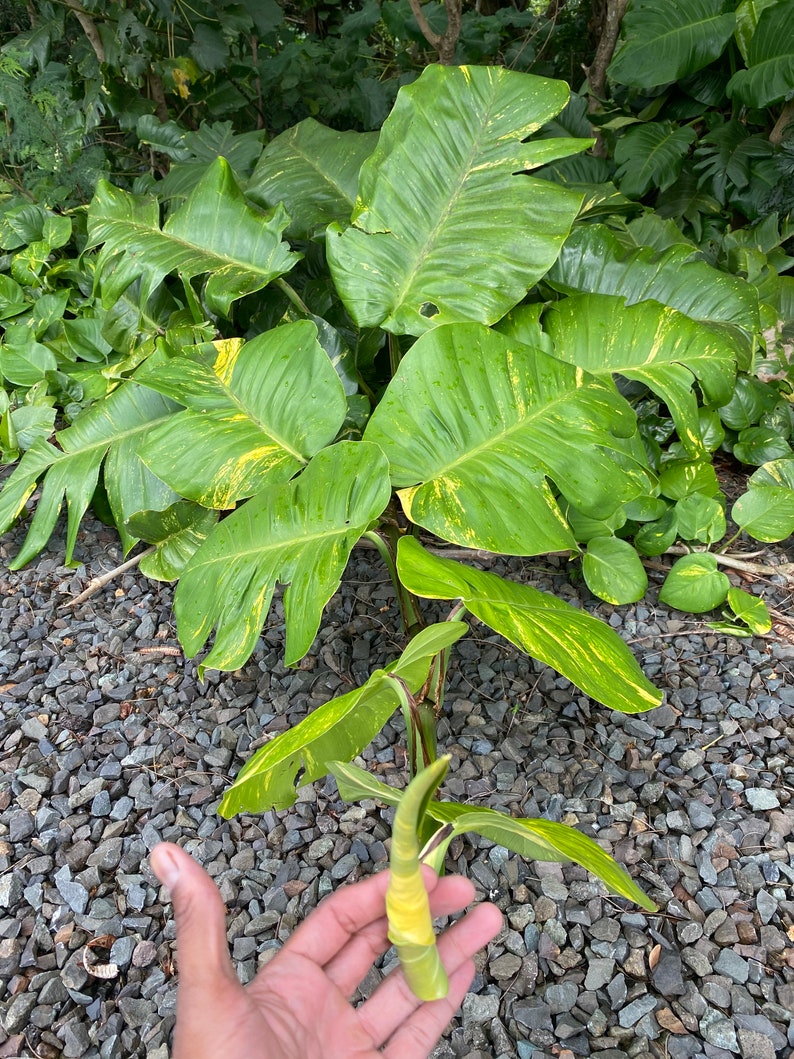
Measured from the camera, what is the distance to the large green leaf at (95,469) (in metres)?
1.66

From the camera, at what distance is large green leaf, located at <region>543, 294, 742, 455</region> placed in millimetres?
1437

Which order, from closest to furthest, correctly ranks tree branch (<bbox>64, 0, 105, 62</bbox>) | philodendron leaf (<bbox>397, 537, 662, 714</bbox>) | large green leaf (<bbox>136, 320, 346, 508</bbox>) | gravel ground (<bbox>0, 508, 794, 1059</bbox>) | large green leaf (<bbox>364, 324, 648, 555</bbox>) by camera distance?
philodendron leaf (<bbox>397, 537, 662, 714</bbox>) → gravel ground (<bbox>0, 508, 794, 1059</bbox>) → large green leaf (<bbox>364, 324, 648, 555</bbox>) → large green leaf (<bbox>136, 320, 346, 508</bbox>) → tree branch (<bbox>64, 0, 105, 62</bbox>)

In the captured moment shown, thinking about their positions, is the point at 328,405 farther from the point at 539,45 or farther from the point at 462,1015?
the point at 539,45

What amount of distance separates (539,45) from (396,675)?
3.25 m

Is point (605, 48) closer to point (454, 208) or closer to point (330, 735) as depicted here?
point (454, 208)

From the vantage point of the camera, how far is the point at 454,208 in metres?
1.48

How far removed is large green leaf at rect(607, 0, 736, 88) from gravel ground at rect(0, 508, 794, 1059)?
1.64 metres

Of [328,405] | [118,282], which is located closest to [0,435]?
[118,282]

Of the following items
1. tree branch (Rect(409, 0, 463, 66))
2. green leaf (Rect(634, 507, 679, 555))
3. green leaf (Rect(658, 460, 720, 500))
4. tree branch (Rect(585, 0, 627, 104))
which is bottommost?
green leaf (Rect(634, 507, 679, 555))

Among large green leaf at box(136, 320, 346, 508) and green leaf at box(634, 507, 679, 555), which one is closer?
large green leaf at box(136, 320, 346, 508)

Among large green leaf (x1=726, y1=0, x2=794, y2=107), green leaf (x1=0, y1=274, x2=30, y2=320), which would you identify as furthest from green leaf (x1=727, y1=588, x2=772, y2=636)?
green leaf (x1=0, y1=274, x2=30, y2=320)

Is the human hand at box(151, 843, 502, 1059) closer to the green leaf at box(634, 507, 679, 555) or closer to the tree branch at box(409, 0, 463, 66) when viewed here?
the green leaf at box(634, 507, 679, 555)

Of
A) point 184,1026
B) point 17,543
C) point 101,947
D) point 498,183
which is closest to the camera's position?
point 184,1026

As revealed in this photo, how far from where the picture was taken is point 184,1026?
62 cm
